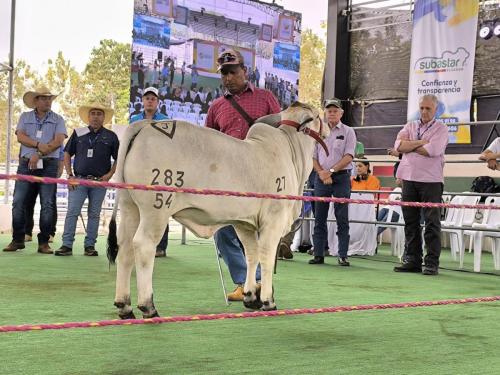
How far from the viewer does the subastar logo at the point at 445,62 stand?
40.2 ft

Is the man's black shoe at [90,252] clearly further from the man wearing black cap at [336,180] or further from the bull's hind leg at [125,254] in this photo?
the bull's hind leg at [125,254]

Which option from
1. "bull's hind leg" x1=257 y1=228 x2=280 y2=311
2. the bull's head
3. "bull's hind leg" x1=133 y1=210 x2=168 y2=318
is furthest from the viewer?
the bull's head

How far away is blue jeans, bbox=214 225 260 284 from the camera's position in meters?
5.13

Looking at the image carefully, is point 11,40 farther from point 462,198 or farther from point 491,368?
point 491,368

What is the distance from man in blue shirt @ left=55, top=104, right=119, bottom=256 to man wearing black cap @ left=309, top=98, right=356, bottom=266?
2335 millimetres

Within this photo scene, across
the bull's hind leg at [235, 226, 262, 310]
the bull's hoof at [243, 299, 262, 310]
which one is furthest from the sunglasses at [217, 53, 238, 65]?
the bull's hoof at [243, 299, 262, 310]

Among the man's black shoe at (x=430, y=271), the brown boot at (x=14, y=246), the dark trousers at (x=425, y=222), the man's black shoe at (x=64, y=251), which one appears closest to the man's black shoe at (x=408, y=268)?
the dark trousers at (x=425, y=222)

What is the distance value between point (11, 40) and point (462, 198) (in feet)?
22.1

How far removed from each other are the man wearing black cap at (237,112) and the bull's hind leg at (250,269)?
30cm

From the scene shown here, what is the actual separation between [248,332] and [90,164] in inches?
199

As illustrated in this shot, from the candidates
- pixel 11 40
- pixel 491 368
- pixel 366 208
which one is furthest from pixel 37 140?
pixel 491 368

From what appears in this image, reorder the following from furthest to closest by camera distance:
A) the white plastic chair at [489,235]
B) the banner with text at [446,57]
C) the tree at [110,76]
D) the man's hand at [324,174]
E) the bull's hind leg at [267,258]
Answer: the tree at [110,76] < the banner with text at [446,57] < the man's hand at [324,174] < the white plastic chair at [489,235] < the bull's hind leg at [267,258]

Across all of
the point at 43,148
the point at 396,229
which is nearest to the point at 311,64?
the point at 396,229

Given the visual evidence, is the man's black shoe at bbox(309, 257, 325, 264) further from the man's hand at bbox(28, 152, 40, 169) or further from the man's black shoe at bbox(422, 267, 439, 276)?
the man's hand at bbox(28, 152, 40, 169)
